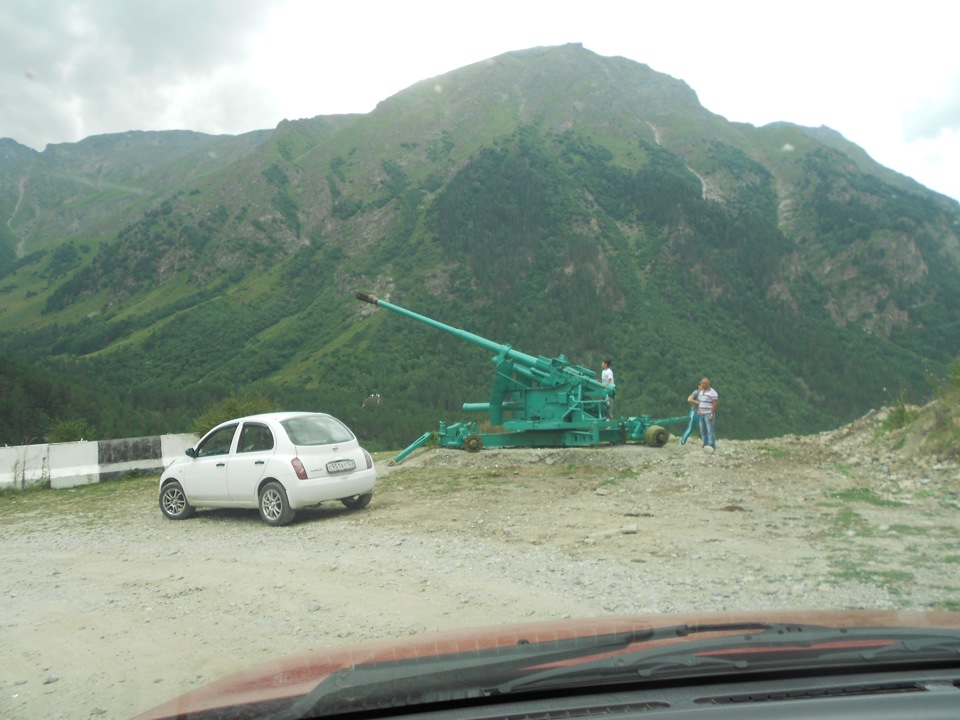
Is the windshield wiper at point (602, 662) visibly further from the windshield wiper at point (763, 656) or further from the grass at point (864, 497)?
the grass at point (864, 497)

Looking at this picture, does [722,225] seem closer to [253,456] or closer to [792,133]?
[792,133]

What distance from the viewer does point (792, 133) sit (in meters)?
143

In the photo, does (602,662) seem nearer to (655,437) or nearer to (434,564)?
(434,564)

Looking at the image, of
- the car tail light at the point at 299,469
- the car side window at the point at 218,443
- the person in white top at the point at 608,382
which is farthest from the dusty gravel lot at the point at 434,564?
the person in white top at the point at 608,382

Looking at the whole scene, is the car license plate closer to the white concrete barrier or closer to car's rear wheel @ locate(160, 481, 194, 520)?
car's rear wheel @ locate(160, 481, 194, 520)

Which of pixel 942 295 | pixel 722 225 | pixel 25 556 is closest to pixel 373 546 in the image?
pixel 25 556

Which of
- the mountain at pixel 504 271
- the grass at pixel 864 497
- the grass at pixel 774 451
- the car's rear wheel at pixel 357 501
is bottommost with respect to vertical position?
the grass at pixel 864 497

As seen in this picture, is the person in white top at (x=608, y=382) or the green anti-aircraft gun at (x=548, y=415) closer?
the green anti-aircraft gun at (x=548, y=415)

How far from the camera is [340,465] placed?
10203 mm

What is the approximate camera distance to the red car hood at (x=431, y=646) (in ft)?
8.22

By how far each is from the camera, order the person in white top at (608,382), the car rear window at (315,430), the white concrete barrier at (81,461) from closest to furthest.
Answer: the car rear window at (315,430), the white concrete barrier at (81,461), the person in white top at (608,382)

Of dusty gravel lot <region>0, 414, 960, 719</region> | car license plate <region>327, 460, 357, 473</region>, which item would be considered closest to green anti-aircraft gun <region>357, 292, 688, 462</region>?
dusty gravel lot <region>0, 414, 960, 719</region>

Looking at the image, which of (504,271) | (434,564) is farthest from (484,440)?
(504,271)

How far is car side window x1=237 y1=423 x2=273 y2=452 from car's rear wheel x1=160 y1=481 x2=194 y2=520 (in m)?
1.38
